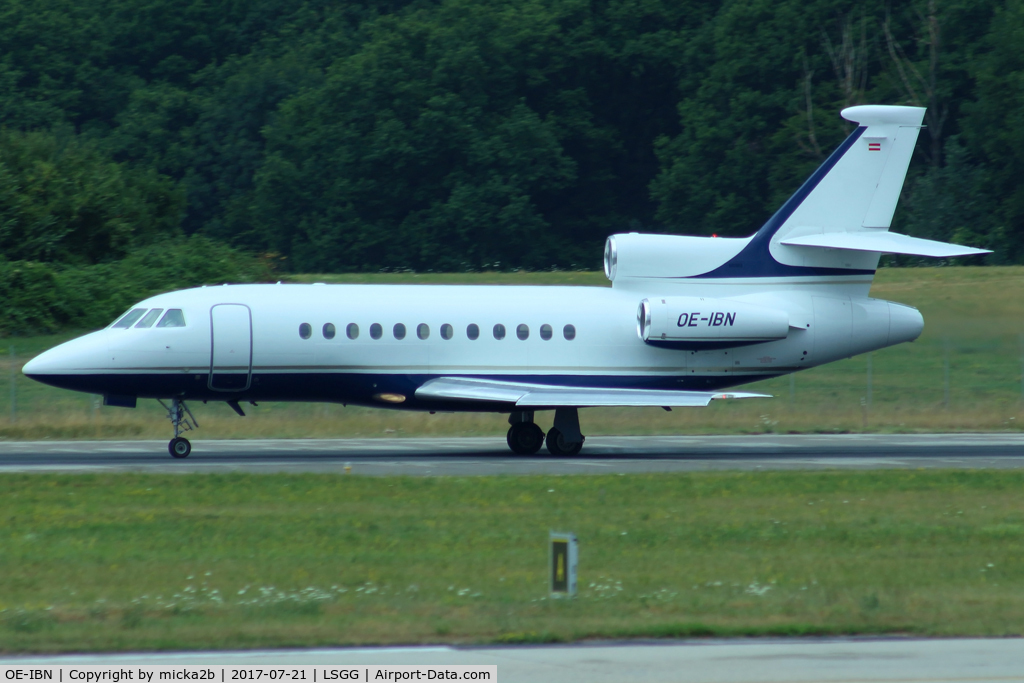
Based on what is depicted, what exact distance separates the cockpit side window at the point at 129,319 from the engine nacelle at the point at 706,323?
31.3 ft

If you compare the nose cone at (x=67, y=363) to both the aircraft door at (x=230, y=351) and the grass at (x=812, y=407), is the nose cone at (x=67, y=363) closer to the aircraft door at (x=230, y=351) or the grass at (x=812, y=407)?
the aircraft door at (x=230, y=351)

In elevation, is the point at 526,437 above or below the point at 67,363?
below

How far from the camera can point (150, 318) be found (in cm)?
2452

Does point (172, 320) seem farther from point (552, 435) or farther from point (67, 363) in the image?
point (552, 435)

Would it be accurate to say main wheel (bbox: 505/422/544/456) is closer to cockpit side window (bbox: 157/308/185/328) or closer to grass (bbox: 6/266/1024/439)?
grass (bbox: 6/266/1024/439)

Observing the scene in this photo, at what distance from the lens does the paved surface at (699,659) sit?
904 centimetres

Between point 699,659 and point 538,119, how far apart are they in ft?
198

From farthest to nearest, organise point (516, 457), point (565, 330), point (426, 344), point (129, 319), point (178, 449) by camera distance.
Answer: point (565, 330) < point (516, 457) < point (426, 344) < point (129, 319) < point (178, 449)

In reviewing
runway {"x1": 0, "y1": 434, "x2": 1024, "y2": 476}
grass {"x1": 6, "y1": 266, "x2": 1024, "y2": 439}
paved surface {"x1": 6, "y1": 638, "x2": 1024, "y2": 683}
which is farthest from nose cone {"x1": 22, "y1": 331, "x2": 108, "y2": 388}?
paved surface {"x1": 6, "y1": 638, "x2": 1024, "y2": 683}

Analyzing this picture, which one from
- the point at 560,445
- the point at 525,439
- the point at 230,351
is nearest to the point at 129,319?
the point at 230,351

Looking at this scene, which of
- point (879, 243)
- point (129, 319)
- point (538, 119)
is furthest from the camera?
point (538, 119)

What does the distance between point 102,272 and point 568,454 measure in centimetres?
2273
